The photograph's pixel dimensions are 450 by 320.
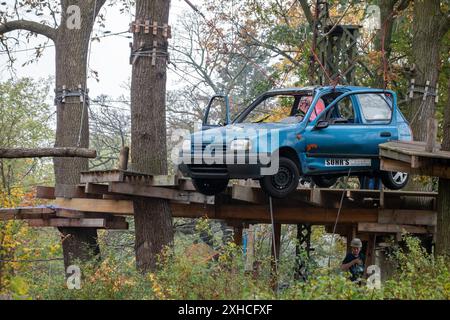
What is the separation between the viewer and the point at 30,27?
21500 mm

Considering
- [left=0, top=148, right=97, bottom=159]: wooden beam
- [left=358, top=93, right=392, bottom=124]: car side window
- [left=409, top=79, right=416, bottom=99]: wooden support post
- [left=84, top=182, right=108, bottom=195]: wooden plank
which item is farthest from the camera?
[left=409, top=79, right=416, bottom=99]: wooden support post

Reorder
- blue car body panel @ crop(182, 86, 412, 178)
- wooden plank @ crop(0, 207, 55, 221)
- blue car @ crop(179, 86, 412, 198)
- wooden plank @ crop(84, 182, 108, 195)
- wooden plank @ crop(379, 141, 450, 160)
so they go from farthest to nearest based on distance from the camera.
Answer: wooden plank @ crop(0, 207, 55, 221), wooden plank @ crop(84, 182, 108, 195), blue car body panel @ crop(182, 86, 412, 178), blue car @ crop(179, 86, 412, 198), wooden plank @ crop(379, 141, 450, 160)

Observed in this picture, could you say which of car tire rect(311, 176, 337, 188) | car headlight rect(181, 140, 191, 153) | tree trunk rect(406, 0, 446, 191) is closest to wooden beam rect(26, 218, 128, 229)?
car headlight rect(181, 140, 191, 153)

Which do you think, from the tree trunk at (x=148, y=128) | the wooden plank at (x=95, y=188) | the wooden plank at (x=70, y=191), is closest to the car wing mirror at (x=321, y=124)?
the tree trunk at (x=148, y=128)

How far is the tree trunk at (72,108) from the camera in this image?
20.0 m

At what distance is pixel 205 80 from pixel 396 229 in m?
21.9

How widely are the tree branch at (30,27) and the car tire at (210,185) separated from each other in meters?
6.24

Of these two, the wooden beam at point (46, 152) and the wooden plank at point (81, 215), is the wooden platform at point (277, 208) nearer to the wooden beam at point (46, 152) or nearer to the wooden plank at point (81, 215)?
the wooden plank at point (81, 215)

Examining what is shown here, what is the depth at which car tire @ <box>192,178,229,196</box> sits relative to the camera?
16.3m

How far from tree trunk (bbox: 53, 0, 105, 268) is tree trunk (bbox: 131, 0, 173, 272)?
3081mm

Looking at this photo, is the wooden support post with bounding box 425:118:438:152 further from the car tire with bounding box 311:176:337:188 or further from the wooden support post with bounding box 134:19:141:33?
the wooden support post with bounding box 134:19:141:33

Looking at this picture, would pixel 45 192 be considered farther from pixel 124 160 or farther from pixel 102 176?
pixel 102 176

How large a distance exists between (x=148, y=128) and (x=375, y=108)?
12.3ft

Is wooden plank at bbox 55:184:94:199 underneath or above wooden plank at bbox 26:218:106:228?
above
